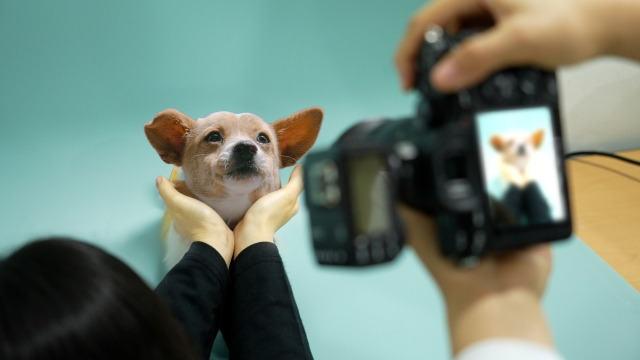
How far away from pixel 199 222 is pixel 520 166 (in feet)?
2.04

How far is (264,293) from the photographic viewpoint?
731mm

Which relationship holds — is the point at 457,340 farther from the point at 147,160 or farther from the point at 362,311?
the point at 147,160

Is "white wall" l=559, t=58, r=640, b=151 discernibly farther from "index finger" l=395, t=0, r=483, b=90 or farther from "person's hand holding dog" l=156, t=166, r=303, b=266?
"index finger" l=395, t=0, r=483, b=90

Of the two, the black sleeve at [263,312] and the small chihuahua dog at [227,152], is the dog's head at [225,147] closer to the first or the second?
the small chihuahua dog at [227,152]

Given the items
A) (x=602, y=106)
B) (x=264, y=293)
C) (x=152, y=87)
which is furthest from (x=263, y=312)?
(x=602, y=106)

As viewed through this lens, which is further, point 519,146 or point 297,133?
point 297,133

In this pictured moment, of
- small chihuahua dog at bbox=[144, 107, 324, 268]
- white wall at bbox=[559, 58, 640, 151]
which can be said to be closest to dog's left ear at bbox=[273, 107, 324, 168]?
small chihuahua dog at bbox=[144, 107, 324, 268]

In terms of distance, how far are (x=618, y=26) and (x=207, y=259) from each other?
626 mm

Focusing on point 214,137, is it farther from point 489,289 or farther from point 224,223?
point 489,289

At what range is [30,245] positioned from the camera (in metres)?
0.50

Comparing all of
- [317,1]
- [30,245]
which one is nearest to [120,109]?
[317,1]

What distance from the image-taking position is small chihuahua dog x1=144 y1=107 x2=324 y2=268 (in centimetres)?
83

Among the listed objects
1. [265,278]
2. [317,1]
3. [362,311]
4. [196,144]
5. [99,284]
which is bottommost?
[362,311]

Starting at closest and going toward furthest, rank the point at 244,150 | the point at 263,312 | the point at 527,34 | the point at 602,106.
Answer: the point at 527,34
the point at 263,312
the point at 244,150
the point at 602,106
